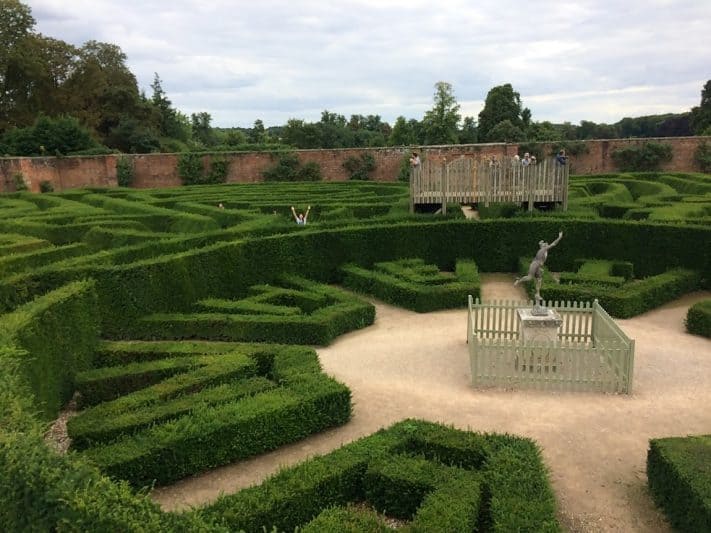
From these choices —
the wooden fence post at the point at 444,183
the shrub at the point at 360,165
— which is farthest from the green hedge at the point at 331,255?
the shrub at the point at 360,165

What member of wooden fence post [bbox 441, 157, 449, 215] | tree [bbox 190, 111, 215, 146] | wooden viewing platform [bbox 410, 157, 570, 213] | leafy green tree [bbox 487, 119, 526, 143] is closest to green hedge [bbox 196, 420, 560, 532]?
wooden fence post [bbox 441, 157, 449, 215]

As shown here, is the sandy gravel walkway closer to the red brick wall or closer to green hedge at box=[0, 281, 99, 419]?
green hedge at box=[0, 281, 99, 419]

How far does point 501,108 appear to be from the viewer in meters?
61.2

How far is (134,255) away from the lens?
1512 cm

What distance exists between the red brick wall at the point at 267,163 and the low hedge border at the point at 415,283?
21754 millimetres

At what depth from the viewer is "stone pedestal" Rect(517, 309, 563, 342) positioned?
38.4 feet

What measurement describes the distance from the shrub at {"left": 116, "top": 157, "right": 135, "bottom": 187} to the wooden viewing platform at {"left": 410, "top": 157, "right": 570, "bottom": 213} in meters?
26.6

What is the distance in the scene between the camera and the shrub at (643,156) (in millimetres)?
37875

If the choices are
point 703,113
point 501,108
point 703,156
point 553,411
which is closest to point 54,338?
point 553,411

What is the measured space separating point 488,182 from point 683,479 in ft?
48.0

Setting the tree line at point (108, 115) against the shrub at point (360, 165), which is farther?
the tree line at point (108, 115)

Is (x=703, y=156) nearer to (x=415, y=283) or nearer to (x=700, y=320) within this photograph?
(x=700, y=320)

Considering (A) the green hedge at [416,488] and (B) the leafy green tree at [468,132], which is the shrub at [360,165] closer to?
(B) the leafy green tree at [468,132]

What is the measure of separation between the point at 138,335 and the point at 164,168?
30000 mm
